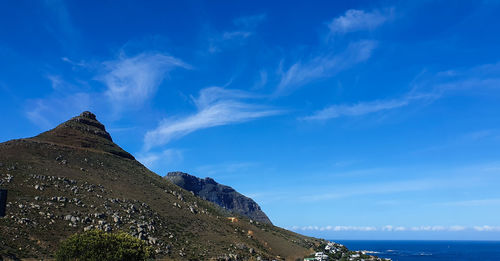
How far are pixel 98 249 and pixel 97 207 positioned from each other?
3154 cm

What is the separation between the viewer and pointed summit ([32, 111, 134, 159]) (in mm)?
105000


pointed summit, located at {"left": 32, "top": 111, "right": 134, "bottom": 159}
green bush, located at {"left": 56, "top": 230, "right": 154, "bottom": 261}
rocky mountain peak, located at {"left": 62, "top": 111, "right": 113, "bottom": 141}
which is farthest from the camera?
rocky mountain peak, located at {"left": 62, "top": 111, "right": 113, "bottom": 141}

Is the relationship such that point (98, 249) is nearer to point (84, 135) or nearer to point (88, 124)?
point (84, 135)

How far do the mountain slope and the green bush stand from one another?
11300 millimetres

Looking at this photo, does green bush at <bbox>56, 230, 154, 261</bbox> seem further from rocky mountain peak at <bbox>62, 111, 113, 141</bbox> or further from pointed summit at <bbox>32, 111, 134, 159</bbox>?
rocky mountain peak at <bbox>62, 111, 113, 141</bbox>

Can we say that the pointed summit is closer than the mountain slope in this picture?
No

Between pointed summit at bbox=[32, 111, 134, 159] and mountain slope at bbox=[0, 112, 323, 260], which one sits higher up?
pointed summit at bbox=[32, 111, 134, 159]

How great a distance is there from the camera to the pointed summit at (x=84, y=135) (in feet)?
344

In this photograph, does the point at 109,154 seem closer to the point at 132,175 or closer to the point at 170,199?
the point at 132,175

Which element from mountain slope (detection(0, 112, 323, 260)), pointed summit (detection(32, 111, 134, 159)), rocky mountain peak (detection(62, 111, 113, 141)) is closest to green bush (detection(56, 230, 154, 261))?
mountain slope (detection(0, 112, 323, 260))

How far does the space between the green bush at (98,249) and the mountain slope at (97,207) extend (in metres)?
11.3

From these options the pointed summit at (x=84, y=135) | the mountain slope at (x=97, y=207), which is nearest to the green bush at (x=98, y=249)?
the mountain slope at (x=97, y=207)

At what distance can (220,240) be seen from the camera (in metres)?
83.6

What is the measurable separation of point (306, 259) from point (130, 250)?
65120 mm
